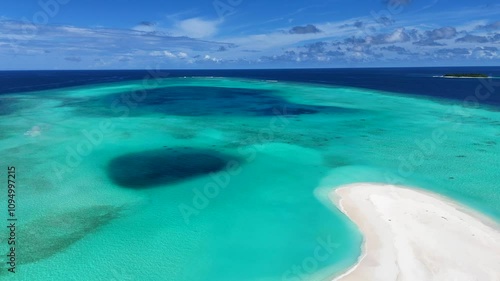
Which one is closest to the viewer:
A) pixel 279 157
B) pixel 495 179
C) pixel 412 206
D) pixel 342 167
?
pixel 412 206

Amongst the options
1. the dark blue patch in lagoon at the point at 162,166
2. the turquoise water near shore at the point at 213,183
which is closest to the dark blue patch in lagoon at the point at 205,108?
the turquoise water near shore at the point at 213,183

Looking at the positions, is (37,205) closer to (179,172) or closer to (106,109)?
(179,172)

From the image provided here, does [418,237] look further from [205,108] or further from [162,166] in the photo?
[205,108]

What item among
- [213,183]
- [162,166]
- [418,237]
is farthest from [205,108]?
[418,237]

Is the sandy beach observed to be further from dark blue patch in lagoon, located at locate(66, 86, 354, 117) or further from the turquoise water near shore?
dark blue patch in lagoon, located at locate(66, 86, 354, 117)

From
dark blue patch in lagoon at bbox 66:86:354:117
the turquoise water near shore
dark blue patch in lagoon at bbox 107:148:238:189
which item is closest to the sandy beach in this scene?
the turquoise water near shore

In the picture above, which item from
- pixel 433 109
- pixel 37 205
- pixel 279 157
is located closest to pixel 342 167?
pixel 279 157
